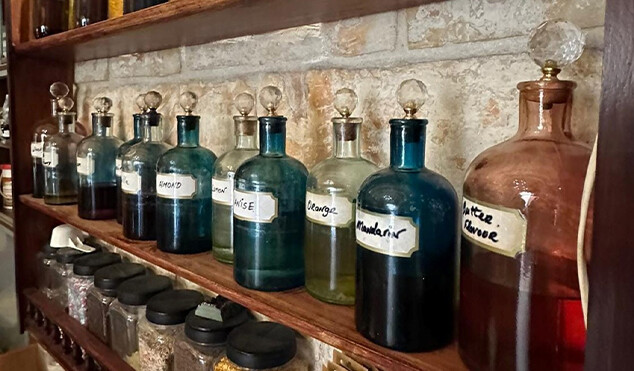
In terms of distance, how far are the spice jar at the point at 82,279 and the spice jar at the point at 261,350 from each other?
527mm

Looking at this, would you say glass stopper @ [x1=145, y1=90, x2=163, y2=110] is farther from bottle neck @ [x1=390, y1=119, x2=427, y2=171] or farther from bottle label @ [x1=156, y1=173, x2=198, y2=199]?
bottle neck @ [x1=390, y1=119, x2=427, y2=171]

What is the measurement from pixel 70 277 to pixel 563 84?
118 centimetres

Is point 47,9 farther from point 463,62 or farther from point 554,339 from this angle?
point 554,339

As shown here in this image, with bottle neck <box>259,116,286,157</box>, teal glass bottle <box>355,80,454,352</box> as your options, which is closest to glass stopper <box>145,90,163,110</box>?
bottle neck <box>259,116,286,157</box>

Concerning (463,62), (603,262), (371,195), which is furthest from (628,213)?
(463,62)

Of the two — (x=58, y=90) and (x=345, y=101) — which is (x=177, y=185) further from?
(x=58, y=90)

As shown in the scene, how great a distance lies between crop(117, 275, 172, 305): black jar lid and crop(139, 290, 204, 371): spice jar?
0.15 feet

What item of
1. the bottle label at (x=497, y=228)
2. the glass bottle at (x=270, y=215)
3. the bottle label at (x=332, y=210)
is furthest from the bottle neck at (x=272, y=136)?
the bottle label at (x=497, y=228)

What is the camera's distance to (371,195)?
1.76 feet

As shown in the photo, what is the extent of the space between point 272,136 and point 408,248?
11.0 inches

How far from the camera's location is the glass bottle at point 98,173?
1109 millimetres

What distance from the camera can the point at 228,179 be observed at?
79 centimetres

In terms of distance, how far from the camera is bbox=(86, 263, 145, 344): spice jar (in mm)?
1137

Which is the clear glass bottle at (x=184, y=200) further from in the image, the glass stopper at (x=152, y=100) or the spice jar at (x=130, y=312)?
the spice jar at (x=130, y=312)
